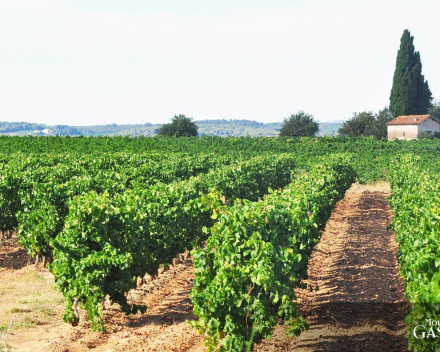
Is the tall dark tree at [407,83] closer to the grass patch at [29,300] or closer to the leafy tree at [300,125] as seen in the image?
the leafy tree at [300,125]

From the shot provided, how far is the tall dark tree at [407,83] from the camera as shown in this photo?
78.8m

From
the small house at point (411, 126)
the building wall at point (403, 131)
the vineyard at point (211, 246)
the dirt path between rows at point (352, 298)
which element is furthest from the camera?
the small house at point (411, 126)

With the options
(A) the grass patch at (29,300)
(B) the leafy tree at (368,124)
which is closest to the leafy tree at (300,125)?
(B) the leafy tree at (368,124)

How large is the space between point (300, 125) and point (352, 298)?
251ft

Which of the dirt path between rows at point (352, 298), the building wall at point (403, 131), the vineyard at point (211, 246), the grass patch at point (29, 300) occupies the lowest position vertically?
the grass patch at point (29, 300)

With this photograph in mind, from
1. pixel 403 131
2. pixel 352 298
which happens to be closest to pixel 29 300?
pixel 352 298

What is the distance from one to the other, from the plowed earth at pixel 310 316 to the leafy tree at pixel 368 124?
69567 millimetres

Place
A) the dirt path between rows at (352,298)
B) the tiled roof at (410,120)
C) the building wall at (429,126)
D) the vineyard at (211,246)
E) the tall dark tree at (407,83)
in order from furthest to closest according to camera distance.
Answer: the tall dark tree at (407,83), the building wall at (429,126), the tiled roof at (410,120), the dirt path between rows at (352,298), the vineyard at (211,246)

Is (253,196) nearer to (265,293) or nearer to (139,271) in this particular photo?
(139,271)

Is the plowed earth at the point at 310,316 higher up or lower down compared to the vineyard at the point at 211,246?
lower down

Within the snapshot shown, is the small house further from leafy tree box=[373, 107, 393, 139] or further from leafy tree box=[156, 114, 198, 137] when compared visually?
leafy tree box=[156, 114, 198, 137]

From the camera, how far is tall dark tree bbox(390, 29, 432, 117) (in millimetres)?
78750

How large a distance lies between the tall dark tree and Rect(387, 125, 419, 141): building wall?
21.2 ft

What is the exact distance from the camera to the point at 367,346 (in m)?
8.73
